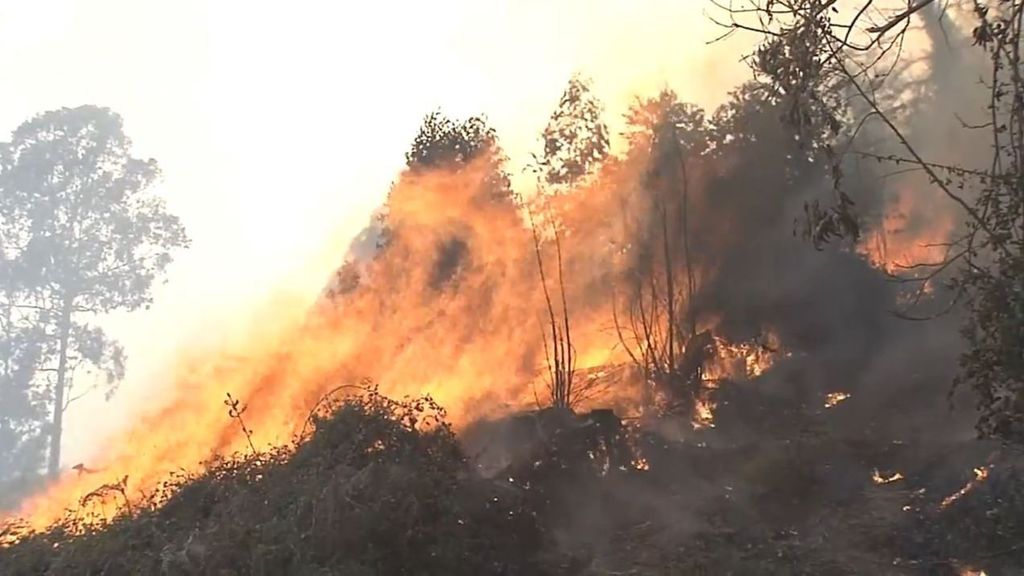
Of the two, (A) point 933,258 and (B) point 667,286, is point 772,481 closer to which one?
(B) point 667,286

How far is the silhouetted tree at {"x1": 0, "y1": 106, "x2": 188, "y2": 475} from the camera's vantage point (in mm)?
35781

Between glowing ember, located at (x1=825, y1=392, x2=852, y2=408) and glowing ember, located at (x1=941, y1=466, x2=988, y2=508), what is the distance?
5520 millimetres

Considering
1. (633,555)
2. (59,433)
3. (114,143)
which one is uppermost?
(114,143)

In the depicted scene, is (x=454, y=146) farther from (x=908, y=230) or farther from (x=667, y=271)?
(x=908, y=230)

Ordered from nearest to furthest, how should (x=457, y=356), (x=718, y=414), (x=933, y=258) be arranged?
(x=718, y=414) → (x=457, y=356) → (x=933, y=258)

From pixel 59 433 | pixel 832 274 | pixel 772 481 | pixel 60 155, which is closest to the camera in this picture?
pixel 772 481

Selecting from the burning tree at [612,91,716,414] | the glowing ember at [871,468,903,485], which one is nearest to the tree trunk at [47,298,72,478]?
the burning tree at [612,91,716,414]

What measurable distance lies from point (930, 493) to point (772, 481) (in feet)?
7.21

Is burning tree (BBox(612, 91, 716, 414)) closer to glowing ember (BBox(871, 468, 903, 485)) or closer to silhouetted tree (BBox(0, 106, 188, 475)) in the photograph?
glowing ember (BBox(871, 468, 903, 485))

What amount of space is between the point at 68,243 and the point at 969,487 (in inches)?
1422

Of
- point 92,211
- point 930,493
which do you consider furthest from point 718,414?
point 92,211

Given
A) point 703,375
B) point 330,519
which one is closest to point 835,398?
point 703,375

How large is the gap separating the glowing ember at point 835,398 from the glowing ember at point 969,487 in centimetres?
552

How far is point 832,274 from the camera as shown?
20797 mm
